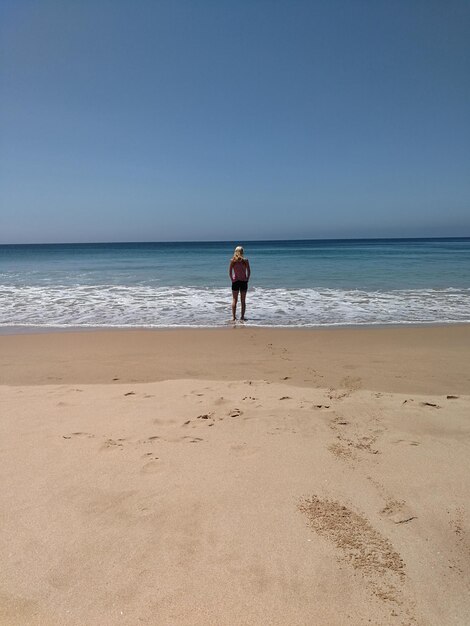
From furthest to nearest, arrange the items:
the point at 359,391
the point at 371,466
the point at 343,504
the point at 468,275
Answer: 1. the point at 468,275
2. the point at 359,391
3. the point at 371,466
4. the point at 343,504

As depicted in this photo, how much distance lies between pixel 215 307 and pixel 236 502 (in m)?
8.75

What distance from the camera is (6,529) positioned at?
227 centimetres

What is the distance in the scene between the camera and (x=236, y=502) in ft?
8.19

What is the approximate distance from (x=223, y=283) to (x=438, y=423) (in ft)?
44.9

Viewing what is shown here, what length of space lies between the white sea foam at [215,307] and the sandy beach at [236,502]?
14.4ft

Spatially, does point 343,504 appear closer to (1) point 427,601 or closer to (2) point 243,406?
(1) point 427,601

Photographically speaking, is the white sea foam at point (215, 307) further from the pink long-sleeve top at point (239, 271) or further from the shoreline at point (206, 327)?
the pink long-sleeve top at point (239, 271)

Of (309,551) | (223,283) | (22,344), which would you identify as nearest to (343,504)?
(309,551)

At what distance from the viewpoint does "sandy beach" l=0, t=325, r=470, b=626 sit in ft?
6.09

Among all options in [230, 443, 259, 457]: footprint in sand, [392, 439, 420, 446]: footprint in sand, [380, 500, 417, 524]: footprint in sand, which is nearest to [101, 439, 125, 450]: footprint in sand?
[230, 443, 259, 457]: footprint in sand

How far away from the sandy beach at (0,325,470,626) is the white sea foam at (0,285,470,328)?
4377 millimetres

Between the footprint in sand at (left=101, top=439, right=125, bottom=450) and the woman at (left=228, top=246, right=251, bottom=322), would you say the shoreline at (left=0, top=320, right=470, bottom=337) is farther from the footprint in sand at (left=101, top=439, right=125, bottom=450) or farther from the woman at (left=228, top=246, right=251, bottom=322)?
the footprint in sand at (left=101, top=439, right=125, bottom=450)

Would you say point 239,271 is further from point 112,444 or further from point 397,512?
point 397,512

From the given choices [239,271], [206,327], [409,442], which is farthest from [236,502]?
[239,271]
